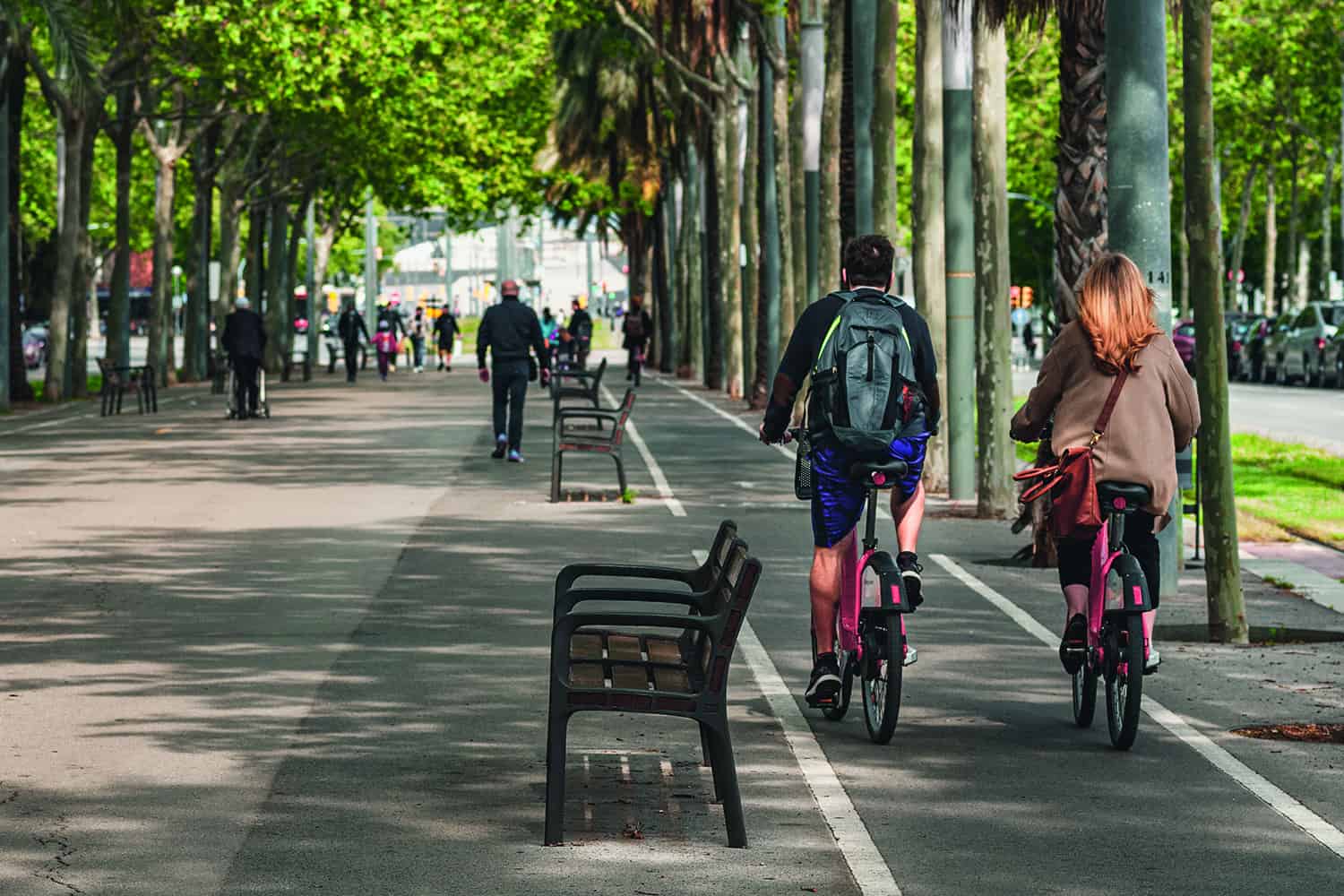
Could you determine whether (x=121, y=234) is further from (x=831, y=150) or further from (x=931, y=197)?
(x=931, y=197)

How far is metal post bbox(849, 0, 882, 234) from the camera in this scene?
24.1 m

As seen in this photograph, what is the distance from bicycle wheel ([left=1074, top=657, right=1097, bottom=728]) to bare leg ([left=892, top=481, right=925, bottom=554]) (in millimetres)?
745

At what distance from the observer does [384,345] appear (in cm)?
5903

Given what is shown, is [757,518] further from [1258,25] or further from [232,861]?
[1258,25]

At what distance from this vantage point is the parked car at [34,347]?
66000mm

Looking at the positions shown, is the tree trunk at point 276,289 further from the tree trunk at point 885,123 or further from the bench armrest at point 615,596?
the bench armrest at point 615,596

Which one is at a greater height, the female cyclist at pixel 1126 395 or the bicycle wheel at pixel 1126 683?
the female cyclist at pixel 1126 395

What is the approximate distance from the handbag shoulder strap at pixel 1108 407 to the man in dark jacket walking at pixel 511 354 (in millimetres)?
16233

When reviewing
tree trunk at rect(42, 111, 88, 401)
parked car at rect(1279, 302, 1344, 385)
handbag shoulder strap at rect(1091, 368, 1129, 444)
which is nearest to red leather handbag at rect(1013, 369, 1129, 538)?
handbag shoulder strap at rect(1091, 368, 1129, 444)

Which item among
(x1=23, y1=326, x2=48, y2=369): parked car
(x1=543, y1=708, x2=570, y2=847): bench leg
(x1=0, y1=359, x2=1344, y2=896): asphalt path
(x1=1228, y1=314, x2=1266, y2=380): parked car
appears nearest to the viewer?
(x1=0, y1=359, x2=1344, y2=896): asphalt path

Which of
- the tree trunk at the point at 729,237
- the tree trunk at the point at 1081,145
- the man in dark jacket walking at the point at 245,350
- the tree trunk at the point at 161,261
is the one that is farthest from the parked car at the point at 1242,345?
the tree trunk at the point at 1081,145

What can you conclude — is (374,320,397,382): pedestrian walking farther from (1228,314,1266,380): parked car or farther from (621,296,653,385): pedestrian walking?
(1228,314,1266,380): parked car

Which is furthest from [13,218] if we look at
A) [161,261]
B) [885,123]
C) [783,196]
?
[885,123]

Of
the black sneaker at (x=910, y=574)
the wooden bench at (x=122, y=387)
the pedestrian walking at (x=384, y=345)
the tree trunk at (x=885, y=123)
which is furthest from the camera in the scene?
Result: the pedestrian walking at (x=384, y=345)
